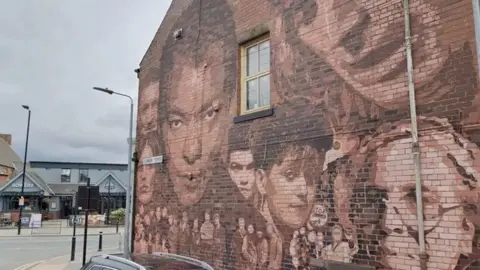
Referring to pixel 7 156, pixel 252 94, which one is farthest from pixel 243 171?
pixel 7 156

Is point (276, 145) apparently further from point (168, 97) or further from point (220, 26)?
point (168, 97)

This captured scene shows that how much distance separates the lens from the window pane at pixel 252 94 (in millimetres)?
9523

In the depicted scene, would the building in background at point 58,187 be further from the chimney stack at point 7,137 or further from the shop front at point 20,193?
the chimney stack at point 7,137

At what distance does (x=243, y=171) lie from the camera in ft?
30.2

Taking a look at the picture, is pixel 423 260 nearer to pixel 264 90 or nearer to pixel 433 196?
pixel 433 196

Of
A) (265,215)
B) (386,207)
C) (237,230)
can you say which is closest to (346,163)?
(386,207)

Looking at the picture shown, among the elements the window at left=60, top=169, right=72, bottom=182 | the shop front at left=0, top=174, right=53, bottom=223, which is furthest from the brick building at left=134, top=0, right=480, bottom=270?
the window at left=60, top=169, right=72, bottom=182

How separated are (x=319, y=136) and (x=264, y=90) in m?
2.06

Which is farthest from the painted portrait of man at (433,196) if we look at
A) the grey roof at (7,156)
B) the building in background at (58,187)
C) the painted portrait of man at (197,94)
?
the grey roof at (7,156)

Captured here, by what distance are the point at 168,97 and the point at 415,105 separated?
729 centimetres

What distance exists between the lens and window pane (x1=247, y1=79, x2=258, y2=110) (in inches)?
375

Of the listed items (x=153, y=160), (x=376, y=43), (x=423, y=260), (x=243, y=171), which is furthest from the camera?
(x=153, y=160)

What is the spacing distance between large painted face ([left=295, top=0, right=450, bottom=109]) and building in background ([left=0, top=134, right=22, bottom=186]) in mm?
63615

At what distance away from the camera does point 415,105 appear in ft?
20.7
